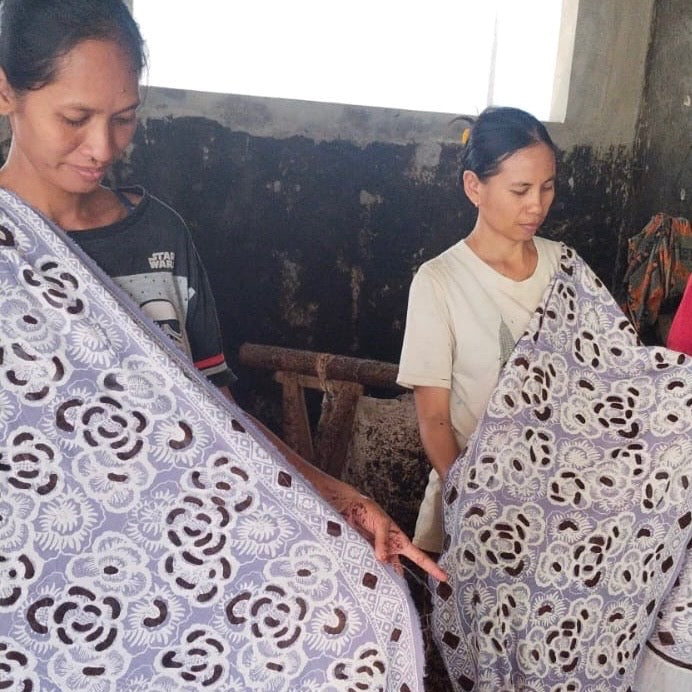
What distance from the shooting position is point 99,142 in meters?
0.79

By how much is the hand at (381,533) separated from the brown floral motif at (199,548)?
0.50 feet

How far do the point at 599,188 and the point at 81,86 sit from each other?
175 cm

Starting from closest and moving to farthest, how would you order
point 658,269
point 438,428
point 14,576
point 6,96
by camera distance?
point 14,576 → point 6,96 → point 438,428 → point 658,269

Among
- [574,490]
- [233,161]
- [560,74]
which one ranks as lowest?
[574,490]

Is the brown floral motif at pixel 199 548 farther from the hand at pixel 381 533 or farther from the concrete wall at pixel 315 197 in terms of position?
the concrete wall at pixel 315 197

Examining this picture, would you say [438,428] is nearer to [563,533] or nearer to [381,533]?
[563,533]

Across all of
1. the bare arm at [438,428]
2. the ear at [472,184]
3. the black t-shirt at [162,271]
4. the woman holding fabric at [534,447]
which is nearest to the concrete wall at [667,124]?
the woman holding fabric at [534,447]

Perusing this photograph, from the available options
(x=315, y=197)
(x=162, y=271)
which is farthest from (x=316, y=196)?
(x=162, y=271)

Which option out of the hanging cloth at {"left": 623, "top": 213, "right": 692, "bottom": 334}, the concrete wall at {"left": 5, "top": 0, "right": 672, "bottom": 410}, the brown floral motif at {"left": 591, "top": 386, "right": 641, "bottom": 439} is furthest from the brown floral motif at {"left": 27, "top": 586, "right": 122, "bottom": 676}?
the hanging cloth at {"left": 623, "top": 213, "right": 692, "bottom": 334}

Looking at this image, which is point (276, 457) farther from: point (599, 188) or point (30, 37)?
point (599, 188)

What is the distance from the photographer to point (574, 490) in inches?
44.8

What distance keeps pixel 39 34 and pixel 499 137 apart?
2.41 feet

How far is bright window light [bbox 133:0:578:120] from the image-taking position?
1.65 metres

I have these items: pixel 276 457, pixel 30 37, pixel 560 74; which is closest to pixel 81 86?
pixel 30 37
